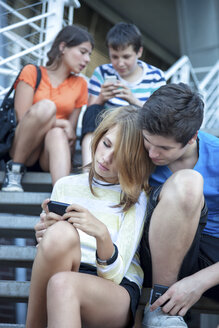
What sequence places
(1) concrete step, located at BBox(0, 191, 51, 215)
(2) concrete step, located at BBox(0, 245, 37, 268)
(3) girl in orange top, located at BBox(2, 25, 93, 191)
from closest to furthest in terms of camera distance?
(2) concrete step, located at BBox(0, 245, 37, 268)
(1) concrete step, located at BBox(0, 191, 51, 215)
(3) girl in orange top, located at BBox(2, 25, 93, 191)

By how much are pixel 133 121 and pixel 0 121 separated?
0.97 m

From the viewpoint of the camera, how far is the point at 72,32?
2.72 m

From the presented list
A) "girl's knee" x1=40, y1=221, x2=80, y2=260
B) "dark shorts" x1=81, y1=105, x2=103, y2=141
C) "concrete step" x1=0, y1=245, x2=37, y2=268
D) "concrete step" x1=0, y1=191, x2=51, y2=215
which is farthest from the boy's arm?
"dark shorts" x1=81, y1=105, x2=103, y2=141

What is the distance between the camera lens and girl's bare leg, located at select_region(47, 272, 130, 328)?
126 cm

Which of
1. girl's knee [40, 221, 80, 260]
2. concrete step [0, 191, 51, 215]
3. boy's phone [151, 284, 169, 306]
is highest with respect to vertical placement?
girl's knee [40, 221, 80, 260]

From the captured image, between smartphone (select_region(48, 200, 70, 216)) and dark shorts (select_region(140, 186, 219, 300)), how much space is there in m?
0.32

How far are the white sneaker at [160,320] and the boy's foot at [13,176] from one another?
3.44 feet

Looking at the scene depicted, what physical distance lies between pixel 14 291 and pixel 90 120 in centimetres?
101

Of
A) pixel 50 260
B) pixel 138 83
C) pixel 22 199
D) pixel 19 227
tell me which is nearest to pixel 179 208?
pixel 50 260

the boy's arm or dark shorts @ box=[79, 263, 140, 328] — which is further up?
the boy's arm

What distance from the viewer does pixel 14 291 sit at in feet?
5.67

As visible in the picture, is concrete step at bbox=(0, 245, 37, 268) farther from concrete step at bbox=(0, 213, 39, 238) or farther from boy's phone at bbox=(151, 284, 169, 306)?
boy's phone at bbox=(151, 284, 169, 306)

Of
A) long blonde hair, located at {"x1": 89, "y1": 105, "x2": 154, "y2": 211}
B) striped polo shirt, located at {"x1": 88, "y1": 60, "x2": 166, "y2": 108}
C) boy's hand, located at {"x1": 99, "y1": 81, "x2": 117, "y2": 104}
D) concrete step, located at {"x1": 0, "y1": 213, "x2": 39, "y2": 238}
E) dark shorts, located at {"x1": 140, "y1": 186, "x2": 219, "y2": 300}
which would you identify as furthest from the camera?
striped polo shirt, located at {"x1": 88, "y1": 60, "x2": 166, "y2": 108}

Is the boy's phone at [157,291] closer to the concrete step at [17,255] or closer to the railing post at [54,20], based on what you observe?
the concrete step at [17,255]
